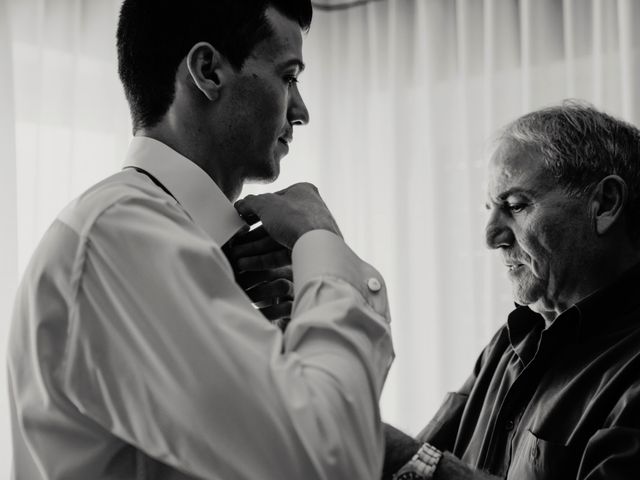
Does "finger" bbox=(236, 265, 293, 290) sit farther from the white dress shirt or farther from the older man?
the older man

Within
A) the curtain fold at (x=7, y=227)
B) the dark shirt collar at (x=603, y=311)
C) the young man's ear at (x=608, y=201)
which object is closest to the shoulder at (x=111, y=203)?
the dark shirt collar at (x=603, y=311)

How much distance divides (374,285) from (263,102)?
30 cm

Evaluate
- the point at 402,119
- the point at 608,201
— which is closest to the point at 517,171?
the point at 608,201

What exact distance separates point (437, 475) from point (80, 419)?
29.9 inches

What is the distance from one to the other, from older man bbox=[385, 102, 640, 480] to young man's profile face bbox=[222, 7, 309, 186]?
0.62 meters

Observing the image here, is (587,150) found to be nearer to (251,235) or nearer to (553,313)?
(553,313)

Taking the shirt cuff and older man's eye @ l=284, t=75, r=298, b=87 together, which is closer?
the shirt cuff

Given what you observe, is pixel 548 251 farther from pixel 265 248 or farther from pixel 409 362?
pixel 409 362

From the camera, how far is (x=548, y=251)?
1.62 m

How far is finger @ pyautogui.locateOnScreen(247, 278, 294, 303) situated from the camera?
40.9 inches

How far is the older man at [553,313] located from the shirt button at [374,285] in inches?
24.0

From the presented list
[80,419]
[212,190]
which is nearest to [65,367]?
[80,419]

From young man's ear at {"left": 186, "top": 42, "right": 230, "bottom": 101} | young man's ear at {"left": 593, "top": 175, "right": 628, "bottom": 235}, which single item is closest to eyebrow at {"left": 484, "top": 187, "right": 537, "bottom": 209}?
young man's ear at {"left": 593, "top": 175, "right": 628, "bottom": 235}

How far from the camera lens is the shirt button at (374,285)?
2.83ft
